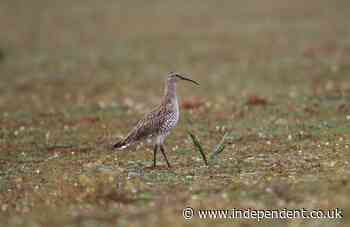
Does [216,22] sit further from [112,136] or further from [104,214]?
[104,214]

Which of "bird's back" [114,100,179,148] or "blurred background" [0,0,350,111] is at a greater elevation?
"blurred background" [0,0,350,111]

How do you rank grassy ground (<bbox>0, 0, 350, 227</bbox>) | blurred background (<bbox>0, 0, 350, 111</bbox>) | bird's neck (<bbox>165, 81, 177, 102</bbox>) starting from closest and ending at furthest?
grassy ground (<bbox>0, 0, 350, 227</bbox>) < bird's neck (<bbox>165, 81, 177, 102</bbox>) < blurred background (<bbox>0, 0, 350, 111</bbox>)

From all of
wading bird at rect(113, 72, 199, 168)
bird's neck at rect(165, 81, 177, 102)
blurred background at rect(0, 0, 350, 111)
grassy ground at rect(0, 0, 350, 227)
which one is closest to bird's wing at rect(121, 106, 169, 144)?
wading bird at rect(113, 72, 199, 168)

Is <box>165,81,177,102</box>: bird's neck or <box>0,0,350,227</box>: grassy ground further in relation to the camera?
<box>165,81,177,102</box>: bird's neck

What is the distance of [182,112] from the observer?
21.2 m

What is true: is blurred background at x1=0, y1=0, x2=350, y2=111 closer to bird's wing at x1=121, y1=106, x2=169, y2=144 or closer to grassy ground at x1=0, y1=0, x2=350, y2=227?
grassy ground at x1=0, y1=0, x2=350, y2=227

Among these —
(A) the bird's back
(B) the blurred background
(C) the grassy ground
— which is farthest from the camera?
(B) the blurred background

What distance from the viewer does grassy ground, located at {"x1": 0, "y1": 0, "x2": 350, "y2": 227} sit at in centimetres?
1101

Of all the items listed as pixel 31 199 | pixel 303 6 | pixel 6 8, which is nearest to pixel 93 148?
pixel 31 199

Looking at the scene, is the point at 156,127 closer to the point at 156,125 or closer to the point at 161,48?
the point at 156,125

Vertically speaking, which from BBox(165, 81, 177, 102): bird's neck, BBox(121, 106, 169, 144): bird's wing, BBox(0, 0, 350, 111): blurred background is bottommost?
BBox(121, 106, 169, 144): bird's wing

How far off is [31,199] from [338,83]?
48.9 feet

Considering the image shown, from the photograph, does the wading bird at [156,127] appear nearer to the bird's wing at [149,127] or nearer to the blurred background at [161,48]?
the bird's wing at [149,127]

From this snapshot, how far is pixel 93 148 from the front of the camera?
16844 millimetres
